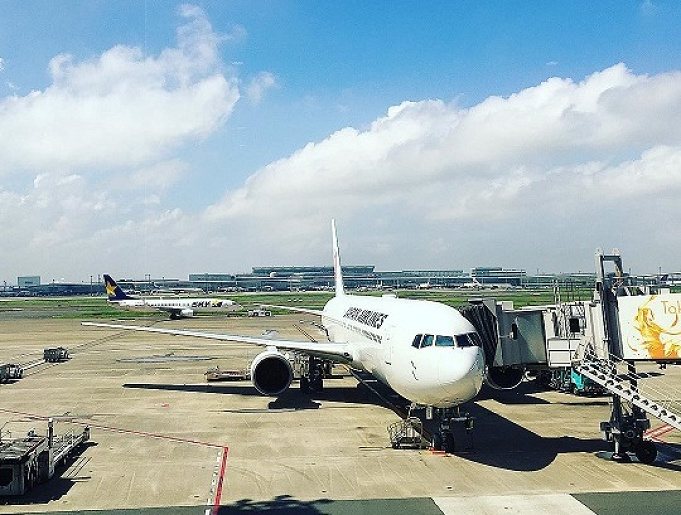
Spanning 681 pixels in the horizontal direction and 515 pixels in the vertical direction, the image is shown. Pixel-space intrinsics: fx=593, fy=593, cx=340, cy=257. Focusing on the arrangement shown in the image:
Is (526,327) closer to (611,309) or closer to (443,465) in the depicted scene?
(611,309)

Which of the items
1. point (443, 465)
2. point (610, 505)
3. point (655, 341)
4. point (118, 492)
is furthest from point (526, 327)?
point (118, 492)

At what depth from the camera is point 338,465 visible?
16.8 m

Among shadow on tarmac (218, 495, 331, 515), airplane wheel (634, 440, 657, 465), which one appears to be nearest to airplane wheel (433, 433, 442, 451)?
shadow on tarmac (218, 495, 331, 515)

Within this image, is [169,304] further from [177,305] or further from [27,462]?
[27,462]

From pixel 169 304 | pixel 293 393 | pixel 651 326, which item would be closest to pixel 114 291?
pixel 169 304

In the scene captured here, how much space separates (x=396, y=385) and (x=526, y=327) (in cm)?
479

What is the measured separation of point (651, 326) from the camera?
56.1 ft

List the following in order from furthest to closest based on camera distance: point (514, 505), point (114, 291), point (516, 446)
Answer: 1. point (114, 291)
2. point (516, 446)
3. point (514, 505)

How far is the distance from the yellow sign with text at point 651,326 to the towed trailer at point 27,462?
1660 centimetres

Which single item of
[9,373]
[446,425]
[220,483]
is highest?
[9,373]

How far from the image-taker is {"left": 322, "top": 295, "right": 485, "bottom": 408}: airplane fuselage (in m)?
15.9

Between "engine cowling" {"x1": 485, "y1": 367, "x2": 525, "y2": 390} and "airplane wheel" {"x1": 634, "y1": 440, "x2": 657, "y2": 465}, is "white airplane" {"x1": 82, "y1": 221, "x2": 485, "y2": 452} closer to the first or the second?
"engine cowling" {"x1": 485, "y1": 367, "x2": 525, "y2": 390}

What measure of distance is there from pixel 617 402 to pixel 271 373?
1340cm

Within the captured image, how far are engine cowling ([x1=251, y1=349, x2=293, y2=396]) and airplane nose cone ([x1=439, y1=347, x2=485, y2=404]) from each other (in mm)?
10103
